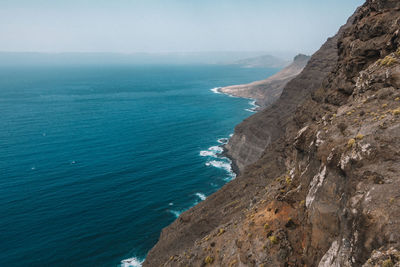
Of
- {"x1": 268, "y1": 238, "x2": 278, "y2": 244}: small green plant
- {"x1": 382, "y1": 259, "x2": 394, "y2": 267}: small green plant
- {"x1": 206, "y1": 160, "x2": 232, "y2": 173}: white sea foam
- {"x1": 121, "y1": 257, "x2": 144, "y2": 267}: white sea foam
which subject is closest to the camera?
{"x1": 382, "y1": 259, "x2": 394, "y2": 267}: small green plant

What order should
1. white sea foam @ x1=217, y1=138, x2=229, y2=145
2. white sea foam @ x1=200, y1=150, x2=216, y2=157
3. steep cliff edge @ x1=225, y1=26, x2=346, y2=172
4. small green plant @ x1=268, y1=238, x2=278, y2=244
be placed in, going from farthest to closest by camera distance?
white sea foam @ x1=217, y1=138, x2=229, y2=145 → white sea foam @ x1=200, y1=150, x2=216, y2=157 → steep cliff edge @ x1=225, y1=26, x2=346, y2=172 → small green plant @ x1=268, y1=238, x2=278, y2=244

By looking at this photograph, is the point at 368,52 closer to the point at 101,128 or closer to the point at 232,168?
the point at 232,168

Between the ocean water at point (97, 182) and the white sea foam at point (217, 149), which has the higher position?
the white sea foam at point (217, 149)

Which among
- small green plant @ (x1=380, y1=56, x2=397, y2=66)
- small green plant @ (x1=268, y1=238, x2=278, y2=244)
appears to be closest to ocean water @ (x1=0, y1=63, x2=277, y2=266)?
small green plant @ (x1=268, y1=238, x2=278, y2=244)

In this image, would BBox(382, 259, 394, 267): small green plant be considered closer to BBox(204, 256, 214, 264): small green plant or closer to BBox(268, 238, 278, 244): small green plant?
BBox(268, 238, 278, 244): small green plant

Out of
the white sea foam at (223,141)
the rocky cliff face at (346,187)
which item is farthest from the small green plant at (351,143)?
the white sea foam at (223,141)

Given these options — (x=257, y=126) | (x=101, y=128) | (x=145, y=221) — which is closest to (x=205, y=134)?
(x=257, y=126)

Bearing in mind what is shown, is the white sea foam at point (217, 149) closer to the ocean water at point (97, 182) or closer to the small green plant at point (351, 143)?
the ocean water at point (97, 182)

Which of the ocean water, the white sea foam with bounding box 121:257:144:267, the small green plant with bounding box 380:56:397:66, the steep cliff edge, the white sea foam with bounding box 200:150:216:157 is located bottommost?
the white sea foam with bounding box 121:257:144:267

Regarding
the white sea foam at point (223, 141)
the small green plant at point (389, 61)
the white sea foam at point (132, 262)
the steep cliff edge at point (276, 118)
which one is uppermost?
the small green plant at point (389, 61)
